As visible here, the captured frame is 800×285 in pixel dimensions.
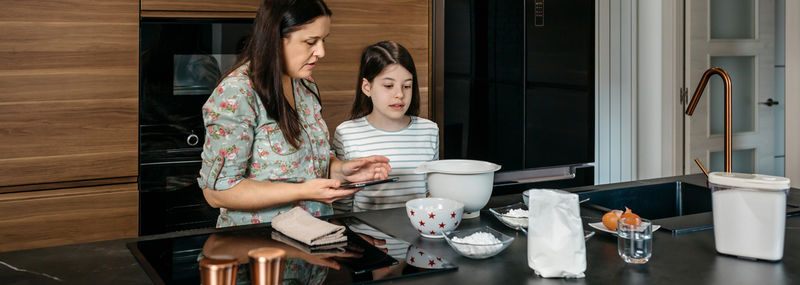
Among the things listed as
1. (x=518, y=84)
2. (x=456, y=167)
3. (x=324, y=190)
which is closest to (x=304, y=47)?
(x=324, y=190)

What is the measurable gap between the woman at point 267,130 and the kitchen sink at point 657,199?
2.01 feet

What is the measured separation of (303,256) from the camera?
4.23 feet

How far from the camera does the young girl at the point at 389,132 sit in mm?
2195

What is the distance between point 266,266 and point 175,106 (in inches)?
74.0

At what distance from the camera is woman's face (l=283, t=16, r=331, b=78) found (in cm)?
173

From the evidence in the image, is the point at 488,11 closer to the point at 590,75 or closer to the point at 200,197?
the point at 590,75

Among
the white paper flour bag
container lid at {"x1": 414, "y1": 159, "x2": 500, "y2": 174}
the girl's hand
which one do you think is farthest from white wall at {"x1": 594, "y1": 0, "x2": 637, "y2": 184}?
the white paper flour bag

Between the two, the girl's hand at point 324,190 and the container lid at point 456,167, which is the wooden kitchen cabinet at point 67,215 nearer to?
the girl's hand at point 324,190

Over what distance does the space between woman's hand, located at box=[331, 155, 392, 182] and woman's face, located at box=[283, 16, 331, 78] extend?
28 centimetres

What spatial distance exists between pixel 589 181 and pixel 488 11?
1.01 m

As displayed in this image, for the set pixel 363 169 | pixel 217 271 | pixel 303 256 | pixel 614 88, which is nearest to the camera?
pixel 217 271

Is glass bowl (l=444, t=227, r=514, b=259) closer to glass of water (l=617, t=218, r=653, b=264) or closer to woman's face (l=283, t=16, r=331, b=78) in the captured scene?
glass of water (l=617, t=218, r=653, b=264)

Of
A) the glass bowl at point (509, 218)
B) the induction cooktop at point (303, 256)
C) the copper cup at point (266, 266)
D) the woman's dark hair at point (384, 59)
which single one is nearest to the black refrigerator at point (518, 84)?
the woman's dark hair at point (384, 59)

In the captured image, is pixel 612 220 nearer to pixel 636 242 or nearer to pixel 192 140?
pixel 636 242
